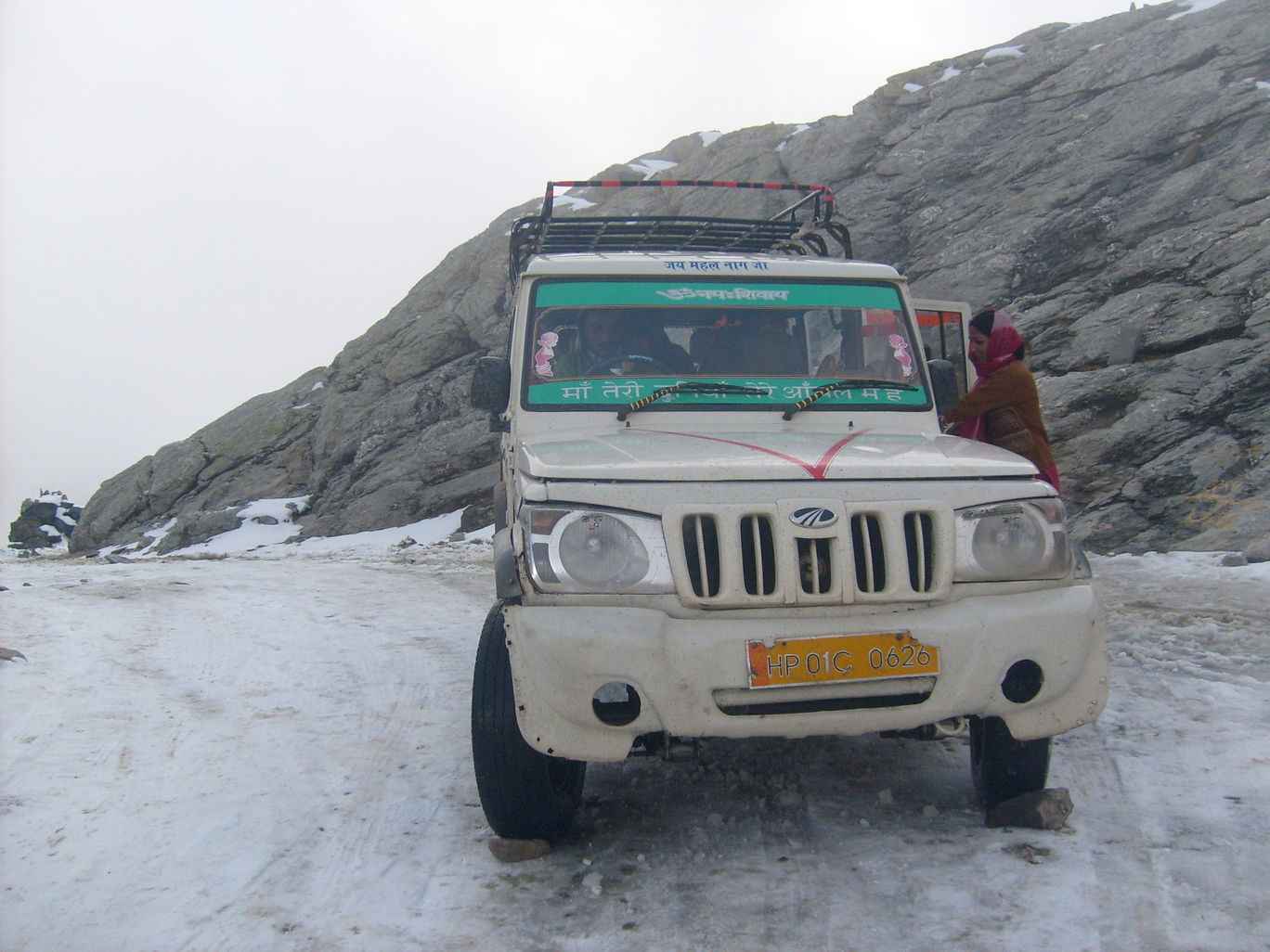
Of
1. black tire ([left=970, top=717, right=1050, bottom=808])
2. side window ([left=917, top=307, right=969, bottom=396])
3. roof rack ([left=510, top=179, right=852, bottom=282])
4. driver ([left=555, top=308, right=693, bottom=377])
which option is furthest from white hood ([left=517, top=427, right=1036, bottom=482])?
roof rack ([left=510, top=179, right=852, bottom=282])

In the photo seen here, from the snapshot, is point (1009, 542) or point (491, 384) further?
point (491, 384)

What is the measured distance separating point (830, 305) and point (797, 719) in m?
2.19

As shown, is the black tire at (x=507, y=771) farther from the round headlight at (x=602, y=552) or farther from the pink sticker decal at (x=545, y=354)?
the pink sticker decal at (x=545, y=354)

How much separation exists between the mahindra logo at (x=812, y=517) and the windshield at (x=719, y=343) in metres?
1.22

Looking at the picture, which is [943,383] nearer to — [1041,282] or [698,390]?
[698,390]

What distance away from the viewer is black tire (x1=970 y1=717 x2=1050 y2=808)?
3.22 metres

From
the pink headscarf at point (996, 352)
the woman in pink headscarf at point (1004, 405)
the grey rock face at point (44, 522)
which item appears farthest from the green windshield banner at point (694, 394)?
the grey rock face at point (44, 522)

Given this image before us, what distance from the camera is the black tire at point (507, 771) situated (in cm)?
302

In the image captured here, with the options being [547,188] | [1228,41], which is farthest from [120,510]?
[1228,41]

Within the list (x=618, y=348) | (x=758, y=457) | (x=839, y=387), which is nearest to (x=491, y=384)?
(x=618, y=348)

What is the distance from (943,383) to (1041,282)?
1277 centimetres

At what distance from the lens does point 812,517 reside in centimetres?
287

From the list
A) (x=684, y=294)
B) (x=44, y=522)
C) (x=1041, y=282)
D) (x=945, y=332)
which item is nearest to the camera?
(x=684, y=294)

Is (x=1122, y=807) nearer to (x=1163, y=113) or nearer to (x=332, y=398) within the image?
(x=1163, y=113)
